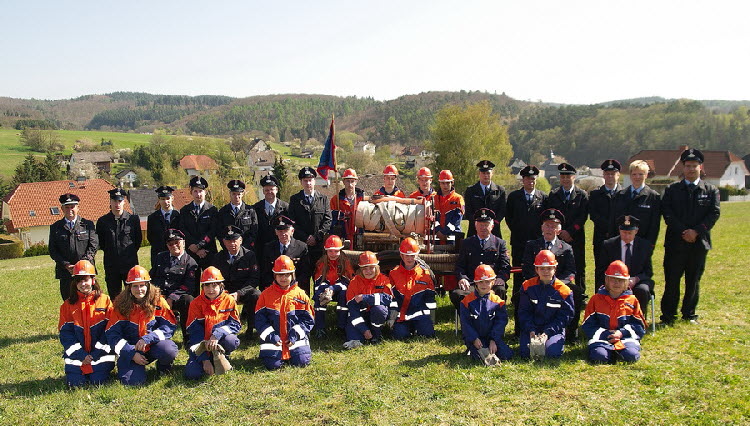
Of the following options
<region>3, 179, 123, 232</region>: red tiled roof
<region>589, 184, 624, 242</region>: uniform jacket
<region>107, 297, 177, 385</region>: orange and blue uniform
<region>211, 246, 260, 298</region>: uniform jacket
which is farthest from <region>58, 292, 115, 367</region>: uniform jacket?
<region>3, 179, 123, 232</region>: red tiled roof

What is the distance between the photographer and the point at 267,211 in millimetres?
9531

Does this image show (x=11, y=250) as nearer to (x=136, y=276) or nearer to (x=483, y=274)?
(x=136, y=276)

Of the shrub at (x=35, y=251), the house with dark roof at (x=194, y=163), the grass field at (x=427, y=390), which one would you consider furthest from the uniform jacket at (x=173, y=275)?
the house with dark roof at (x=194, y=163)

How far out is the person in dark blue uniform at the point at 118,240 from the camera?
29.9 feet

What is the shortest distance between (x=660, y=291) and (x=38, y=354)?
11.6 metres

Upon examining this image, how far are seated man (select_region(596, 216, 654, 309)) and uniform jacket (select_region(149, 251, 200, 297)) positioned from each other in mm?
6356

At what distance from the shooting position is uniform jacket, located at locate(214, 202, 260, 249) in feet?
29.9

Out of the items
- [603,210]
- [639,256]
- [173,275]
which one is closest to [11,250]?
[173,275]

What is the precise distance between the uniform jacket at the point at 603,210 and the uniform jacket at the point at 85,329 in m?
7.52

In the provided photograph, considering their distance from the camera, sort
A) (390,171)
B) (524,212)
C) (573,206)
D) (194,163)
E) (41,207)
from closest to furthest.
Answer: (573,206)
(524,212)
(390,171)
(41,207)
(194,163)

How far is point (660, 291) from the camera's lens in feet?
36.5

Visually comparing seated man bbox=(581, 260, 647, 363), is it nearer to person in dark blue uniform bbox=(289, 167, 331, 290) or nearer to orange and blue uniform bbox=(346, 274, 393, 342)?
orange and blue uniform bbox=(346, 274, 393, 342)

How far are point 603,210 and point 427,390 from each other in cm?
459

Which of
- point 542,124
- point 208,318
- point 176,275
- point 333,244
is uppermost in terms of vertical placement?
point 542,124
